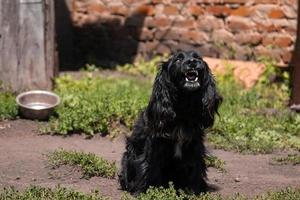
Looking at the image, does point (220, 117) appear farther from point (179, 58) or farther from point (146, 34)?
point (146, 34)

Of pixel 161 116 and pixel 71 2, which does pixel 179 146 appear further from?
pixel 71 2

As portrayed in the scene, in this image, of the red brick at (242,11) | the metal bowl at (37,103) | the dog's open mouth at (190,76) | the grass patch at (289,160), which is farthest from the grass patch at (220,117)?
the dog's open mouth at (190,76)

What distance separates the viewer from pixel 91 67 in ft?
43.5

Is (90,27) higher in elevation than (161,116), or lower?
lower

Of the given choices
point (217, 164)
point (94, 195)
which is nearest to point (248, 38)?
point (217, 164)

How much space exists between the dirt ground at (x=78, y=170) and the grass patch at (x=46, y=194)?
20.0 inches

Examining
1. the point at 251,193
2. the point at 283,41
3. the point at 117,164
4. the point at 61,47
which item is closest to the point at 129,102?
the point at 117,164

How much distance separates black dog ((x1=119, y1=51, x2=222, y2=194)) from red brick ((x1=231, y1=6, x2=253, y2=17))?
6.69 m

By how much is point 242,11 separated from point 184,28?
56.2 inches

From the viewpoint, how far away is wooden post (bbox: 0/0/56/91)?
984 cm

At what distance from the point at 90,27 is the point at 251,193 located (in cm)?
926

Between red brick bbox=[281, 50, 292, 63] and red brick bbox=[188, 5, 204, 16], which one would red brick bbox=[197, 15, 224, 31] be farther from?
red brick bbox=[281, 50, 292, 63]

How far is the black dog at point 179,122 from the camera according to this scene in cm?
608

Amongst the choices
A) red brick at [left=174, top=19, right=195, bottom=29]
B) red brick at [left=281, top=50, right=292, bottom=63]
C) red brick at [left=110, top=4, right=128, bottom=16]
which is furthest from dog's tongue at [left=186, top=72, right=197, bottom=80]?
red brick at [left=110, top=4, right=128, bottom=16]
